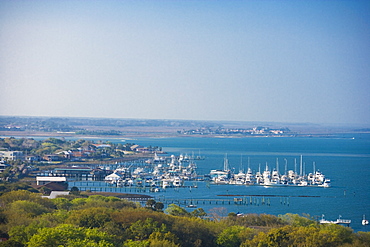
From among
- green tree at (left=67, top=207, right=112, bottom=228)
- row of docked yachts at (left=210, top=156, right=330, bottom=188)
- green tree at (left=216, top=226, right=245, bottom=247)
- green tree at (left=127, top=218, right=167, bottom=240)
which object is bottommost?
row of docked yachts at (left=210, top=156, right=330, bottom=188)

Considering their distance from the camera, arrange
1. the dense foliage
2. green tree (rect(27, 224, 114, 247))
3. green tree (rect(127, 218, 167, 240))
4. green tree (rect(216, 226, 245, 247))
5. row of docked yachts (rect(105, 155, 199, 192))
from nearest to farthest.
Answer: green tree (rect(27, 224, 114, 247)) < the dense foliage < green tree (rect(127, 218, 167, 240)) < green tree (rect(216, 226, 245, 247)) < row of docked yachts (rect(105, 155, 199, 192))

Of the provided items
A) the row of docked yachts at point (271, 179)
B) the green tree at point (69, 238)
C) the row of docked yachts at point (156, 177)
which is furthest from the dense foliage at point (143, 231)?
the row of docked yachts at point (271, 179)

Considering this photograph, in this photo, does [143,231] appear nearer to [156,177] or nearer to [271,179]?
[156,177]

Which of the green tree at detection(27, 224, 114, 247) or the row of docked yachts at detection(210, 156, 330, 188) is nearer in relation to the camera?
the green tree at detection(27, 224, 114, 247)

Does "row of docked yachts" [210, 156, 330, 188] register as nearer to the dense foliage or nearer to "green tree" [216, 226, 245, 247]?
the dense foliage

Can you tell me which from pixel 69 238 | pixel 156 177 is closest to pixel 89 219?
pixel 69 238

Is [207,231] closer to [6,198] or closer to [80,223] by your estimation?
[80,223]

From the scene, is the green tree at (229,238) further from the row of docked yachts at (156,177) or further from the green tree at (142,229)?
the row of docked yachts at (156,177)

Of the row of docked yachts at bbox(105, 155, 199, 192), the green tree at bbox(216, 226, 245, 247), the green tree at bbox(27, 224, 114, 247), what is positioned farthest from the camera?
the row of docked yachts at bbox(105, 155, 199, 192)

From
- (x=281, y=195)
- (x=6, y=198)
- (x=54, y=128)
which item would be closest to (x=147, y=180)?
(x=281, y=195)

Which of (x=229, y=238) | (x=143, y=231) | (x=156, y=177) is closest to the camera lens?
(x=143, y=231)

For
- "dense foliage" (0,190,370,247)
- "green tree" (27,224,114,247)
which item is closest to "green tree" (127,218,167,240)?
"dense foliage" (0,190,370,247)
